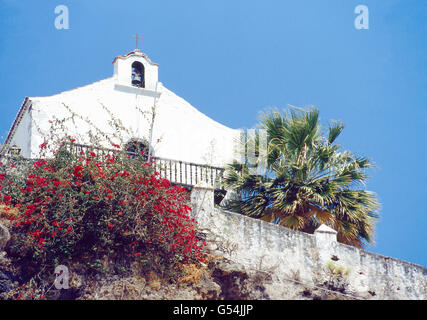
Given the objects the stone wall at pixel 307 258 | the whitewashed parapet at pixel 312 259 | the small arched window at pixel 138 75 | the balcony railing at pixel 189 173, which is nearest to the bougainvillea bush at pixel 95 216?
the stone wall at pixel 307 258

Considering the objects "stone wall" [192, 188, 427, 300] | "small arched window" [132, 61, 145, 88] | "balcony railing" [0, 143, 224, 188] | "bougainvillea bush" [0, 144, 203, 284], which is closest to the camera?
"bougainvillea bush" [0, 144, 203, 284]

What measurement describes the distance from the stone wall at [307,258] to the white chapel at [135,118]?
3.45 metres

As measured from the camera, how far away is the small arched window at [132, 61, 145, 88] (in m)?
25.0

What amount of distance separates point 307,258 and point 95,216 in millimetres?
5312

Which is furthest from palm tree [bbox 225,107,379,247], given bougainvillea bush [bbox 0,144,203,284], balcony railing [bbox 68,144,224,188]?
bougainvillea bush [bbox 0,144,203,284]

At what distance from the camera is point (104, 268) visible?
58.2ft

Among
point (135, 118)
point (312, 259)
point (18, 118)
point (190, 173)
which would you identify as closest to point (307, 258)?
point (312, 259)

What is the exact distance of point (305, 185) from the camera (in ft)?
72.8

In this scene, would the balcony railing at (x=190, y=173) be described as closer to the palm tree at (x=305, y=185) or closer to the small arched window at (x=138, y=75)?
the palm tree at (x=305, y=185)

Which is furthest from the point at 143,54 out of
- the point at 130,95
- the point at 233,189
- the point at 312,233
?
the point at 312,233

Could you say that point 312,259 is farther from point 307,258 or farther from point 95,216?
point 95,216

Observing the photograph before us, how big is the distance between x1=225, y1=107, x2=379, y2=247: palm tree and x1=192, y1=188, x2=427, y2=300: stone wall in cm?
141

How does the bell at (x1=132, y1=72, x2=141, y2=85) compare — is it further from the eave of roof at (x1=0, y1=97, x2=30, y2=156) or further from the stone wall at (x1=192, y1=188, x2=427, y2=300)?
the stone wall at (x1=192, y1=188, x2=427, y2=300)
